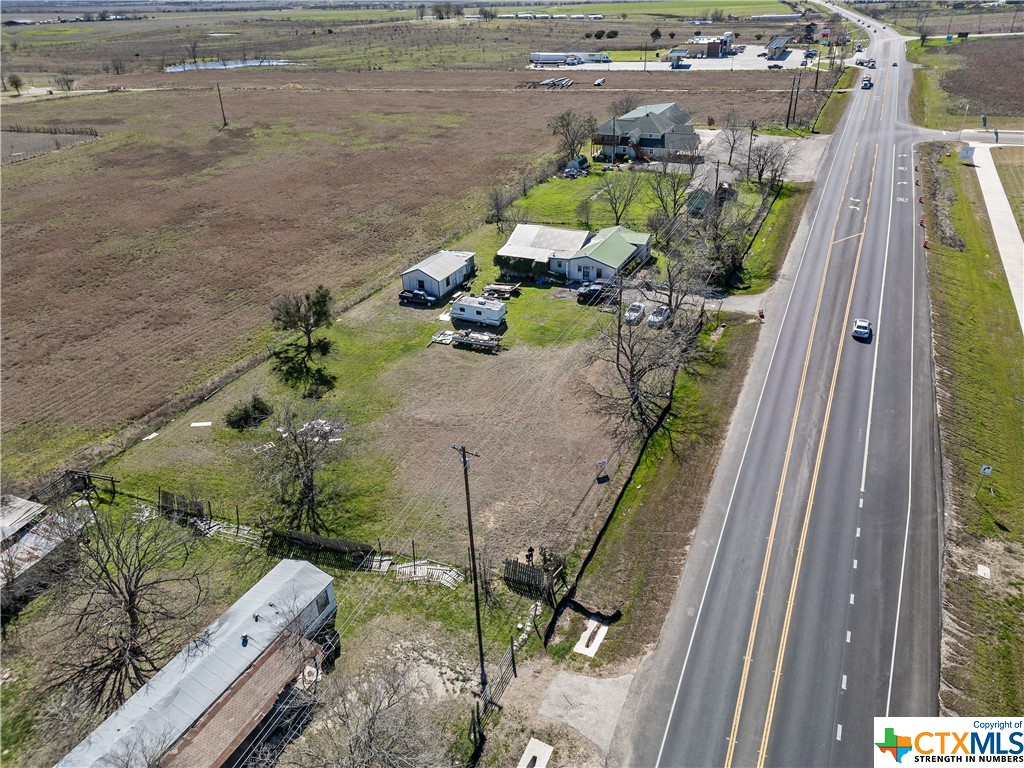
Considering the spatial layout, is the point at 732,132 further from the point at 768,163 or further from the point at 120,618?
the point at 120,618

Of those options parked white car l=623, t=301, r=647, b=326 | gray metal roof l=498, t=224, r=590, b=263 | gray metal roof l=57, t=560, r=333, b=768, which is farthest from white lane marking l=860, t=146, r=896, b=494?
gray metal roof l=57, t=560, r=333, b=768

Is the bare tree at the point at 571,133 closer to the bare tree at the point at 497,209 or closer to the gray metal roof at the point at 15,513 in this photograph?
the bare tree at the point at 497,209

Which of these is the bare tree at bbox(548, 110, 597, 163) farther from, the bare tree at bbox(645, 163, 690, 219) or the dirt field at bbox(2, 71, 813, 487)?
the bare tree at bbox(645, 163, 690, 219)

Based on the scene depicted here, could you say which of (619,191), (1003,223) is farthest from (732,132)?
(1003,223)

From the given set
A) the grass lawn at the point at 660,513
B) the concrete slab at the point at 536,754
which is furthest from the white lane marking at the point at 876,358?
the concrete slab at the point at 536,754

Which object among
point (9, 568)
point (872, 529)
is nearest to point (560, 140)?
point (872, 529)

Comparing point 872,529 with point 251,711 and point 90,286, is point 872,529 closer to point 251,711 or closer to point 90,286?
point 251,711
